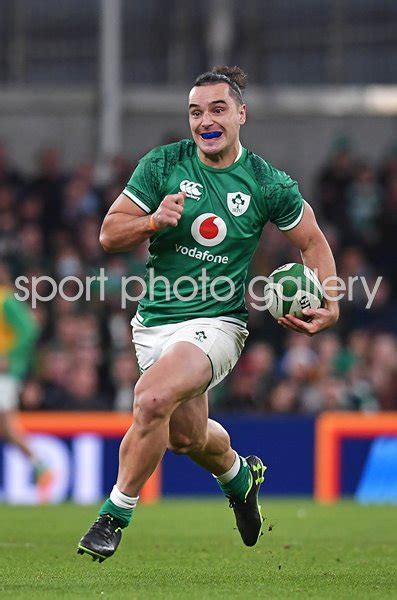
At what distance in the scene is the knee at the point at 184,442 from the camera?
6859mm

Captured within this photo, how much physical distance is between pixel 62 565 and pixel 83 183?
Answer: 10.1 metres

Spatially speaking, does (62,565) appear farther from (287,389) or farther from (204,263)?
(287,389)

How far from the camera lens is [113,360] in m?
14.2

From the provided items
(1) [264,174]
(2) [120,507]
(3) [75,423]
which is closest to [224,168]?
(1) [264,174]

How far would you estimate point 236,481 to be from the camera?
7.41m

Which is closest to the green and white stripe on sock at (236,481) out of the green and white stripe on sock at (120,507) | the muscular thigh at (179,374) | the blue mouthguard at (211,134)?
the muscular thigh at (179,374)

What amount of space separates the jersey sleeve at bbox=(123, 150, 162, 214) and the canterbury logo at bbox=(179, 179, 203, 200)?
0.12m

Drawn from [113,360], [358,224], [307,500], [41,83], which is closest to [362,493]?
[307,500]

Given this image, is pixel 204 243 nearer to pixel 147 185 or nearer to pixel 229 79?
pixel 147 185

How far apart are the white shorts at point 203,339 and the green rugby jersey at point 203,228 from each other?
49 mm

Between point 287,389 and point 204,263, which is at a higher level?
point 204,263

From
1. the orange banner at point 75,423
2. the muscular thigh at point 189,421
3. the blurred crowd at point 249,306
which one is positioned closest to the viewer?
the muscular thigh at point 189,421

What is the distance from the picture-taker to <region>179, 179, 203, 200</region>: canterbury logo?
690 centimetres

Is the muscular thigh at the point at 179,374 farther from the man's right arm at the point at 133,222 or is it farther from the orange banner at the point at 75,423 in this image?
the orange banner at the point at 75,423
